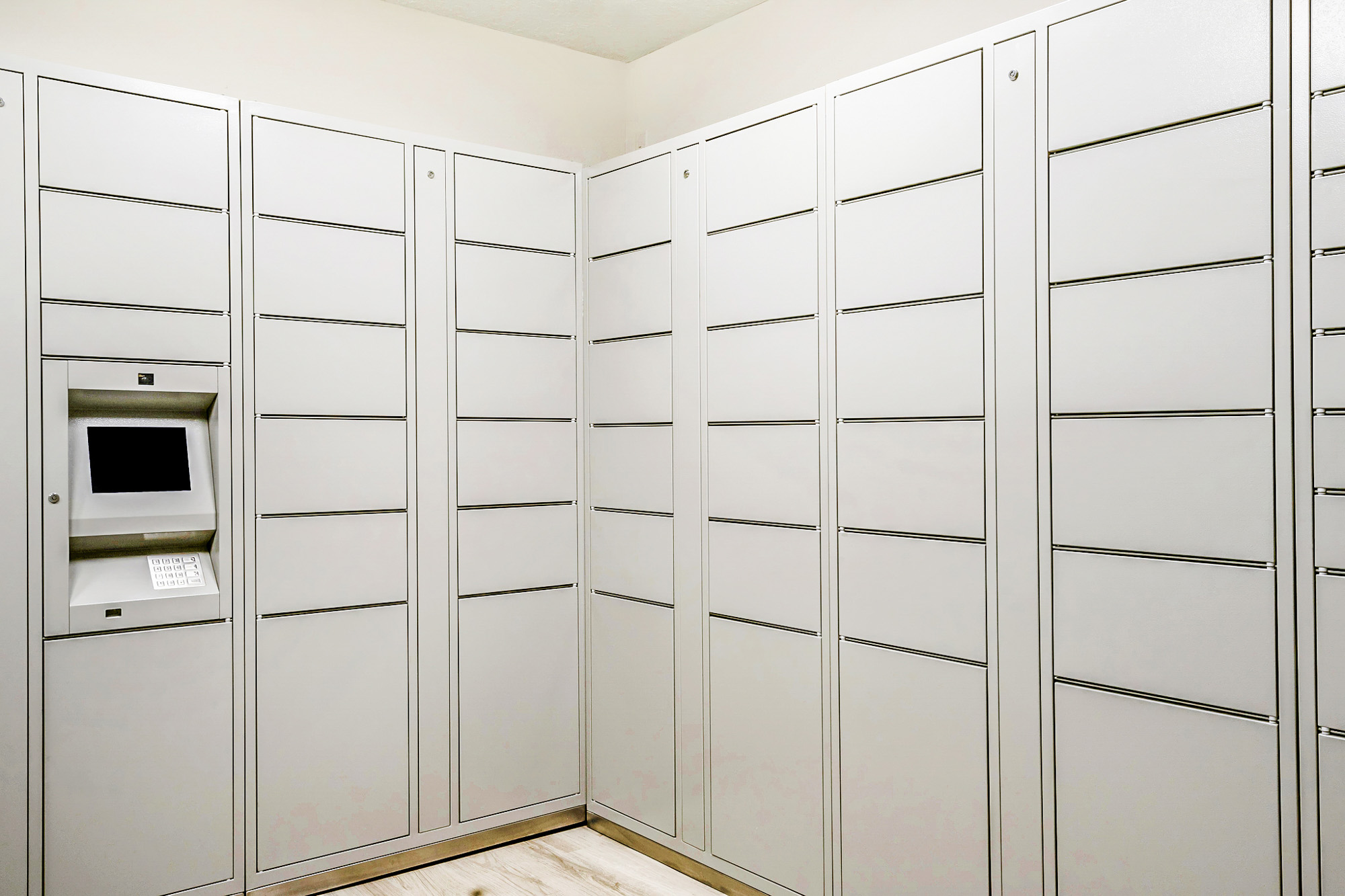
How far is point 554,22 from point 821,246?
167 cm

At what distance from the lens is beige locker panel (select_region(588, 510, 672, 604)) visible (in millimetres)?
3049

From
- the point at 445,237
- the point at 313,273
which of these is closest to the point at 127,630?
the point at 313,273

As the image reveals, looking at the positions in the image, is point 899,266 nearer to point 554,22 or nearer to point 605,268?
point 605,268

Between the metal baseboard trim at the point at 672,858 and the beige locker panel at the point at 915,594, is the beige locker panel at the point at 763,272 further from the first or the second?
the metal baseboard trim at the point at 672,858

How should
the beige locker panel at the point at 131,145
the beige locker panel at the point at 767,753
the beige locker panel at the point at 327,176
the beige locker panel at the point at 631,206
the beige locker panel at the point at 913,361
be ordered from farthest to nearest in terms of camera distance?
the beige locker panel at the point at 631,206 < the beige locker panel at the point at 327,176 < the beige locker panel at the point at 767,753 < the beige locker panel at the point at 131,145 < the beige locker panel at the point at 913,361

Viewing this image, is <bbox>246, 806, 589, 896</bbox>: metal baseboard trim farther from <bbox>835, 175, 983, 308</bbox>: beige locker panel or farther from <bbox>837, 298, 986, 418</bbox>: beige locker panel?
<bbox>835, 175, 983, 308</bbox>: beige locker panel

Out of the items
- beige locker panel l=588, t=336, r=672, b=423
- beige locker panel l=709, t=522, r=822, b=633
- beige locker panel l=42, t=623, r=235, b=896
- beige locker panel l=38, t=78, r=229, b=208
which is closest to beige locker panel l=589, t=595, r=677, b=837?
beige locker panel l=709, t=522, r=822, b=633

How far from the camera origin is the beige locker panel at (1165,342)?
179 centimetres

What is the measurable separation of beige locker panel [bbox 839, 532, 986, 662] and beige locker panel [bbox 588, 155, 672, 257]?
1.26 meters

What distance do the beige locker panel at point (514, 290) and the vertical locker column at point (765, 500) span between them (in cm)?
66

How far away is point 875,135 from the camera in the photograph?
7.94ft

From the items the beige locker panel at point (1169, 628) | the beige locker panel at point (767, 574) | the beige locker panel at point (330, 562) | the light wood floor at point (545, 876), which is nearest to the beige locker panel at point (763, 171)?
the beige locker panel at point (767, 574)

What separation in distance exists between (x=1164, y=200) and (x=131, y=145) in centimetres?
263

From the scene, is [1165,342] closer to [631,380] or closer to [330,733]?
[631,380]
